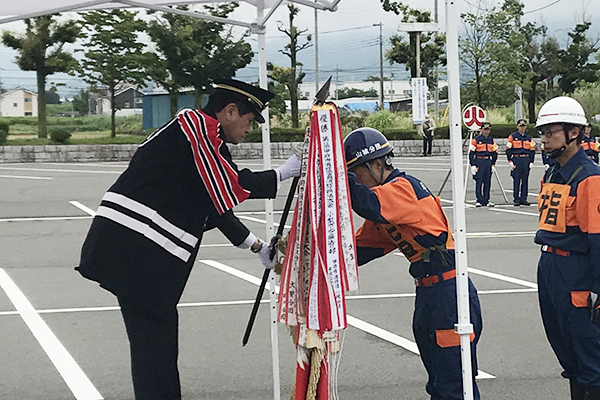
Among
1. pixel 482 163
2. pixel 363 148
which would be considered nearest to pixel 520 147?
pixel 482 163

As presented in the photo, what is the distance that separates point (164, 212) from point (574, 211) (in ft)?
7.39

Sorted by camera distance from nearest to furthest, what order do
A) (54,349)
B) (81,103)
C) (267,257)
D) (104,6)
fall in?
(267,257), (104,6), (54,349), (81,103)

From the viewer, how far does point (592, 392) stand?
14.5 feet

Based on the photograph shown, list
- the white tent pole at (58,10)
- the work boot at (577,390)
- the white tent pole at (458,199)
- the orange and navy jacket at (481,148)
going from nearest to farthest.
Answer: the white tent pole at (458,199), the work boot at (577,390), the white tent pole at (58,10), the orange and navy jacket at (481,148)

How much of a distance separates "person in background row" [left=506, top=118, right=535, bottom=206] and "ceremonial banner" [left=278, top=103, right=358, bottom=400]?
1493cm

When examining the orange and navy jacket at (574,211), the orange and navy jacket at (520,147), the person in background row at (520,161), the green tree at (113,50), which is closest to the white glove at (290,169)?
the orange and navy jacket at (574,211)

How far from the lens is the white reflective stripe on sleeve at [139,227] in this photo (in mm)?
3844

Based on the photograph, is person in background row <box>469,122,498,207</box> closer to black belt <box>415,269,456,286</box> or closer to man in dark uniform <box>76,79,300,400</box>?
black belt <box>415,269,456,286</box>

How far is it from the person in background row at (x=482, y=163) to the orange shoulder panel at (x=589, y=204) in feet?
44.9

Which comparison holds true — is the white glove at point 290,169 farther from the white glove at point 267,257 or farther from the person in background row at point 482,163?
the person in background row at point 482,163

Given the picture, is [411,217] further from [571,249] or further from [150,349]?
[150,349]

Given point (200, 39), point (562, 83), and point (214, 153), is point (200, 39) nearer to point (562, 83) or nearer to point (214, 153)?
point (562, 83)

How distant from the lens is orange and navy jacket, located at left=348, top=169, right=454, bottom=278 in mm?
3859

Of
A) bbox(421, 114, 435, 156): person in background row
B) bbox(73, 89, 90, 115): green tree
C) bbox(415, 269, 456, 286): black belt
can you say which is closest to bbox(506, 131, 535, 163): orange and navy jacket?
bbox(415, 269, 456, 286): black belt
